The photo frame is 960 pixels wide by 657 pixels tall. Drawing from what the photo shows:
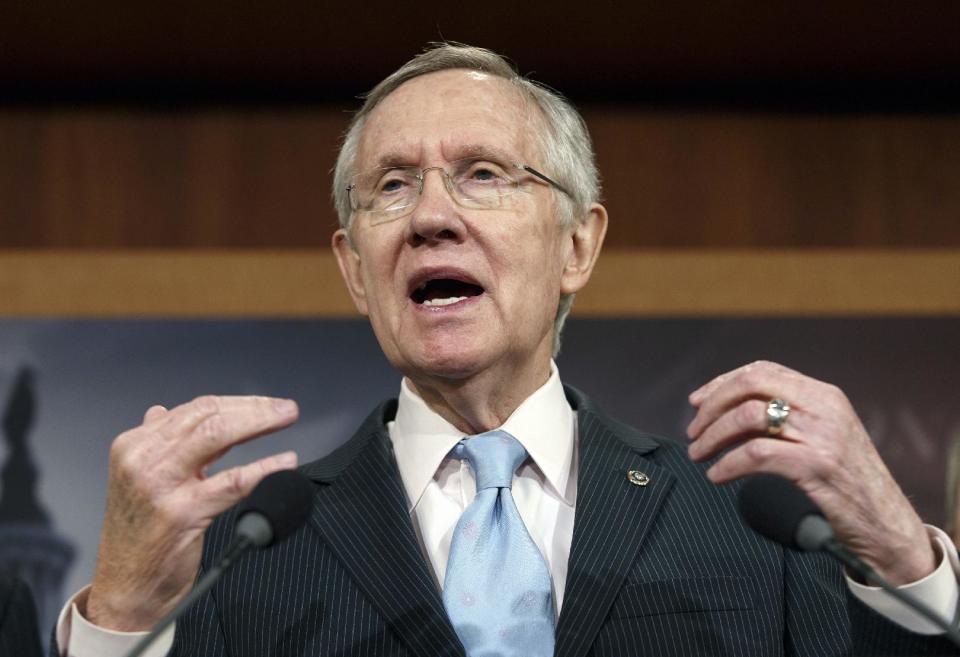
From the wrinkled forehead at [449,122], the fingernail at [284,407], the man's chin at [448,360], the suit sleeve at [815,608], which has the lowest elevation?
the suit sleeve at [815,608]

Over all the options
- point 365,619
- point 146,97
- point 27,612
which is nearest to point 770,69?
point 146,97

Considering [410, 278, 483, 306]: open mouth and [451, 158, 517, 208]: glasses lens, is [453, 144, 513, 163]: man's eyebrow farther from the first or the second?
[410, 278, 483, 306]: open mouth

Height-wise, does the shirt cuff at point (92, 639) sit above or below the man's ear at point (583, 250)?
below

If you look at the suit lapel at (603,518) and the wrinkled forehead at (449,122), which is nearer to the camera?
the suit lapel at (603,518)

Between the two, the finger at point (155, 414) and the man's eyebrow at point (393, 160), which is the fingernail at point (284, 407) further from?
the man's eyebrow at point (393, 160)

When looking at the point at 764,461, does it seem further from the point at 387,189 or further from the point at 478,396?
the point at 387,189

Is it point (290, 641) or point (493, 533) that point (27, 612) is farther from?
point (493, 533)

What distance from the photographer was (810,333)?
2.90 metres

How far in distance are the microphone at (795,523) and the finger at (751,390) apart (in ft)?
0.32

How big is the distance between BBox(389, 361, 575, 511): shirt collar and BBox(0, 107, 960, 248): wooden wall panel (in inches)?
44.0

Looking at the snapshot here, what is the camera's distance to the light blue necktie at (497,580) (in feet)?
5.68

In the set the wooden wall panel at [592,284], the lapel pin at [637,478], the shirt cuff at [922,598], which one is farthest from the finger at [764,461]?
the wooden wall panel at [592,284]

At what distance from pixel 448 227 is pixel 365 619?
0.61 meters

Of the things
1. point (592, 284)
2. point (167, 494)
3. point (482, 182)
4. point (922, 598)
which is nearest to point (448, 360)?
point (482, 182)
